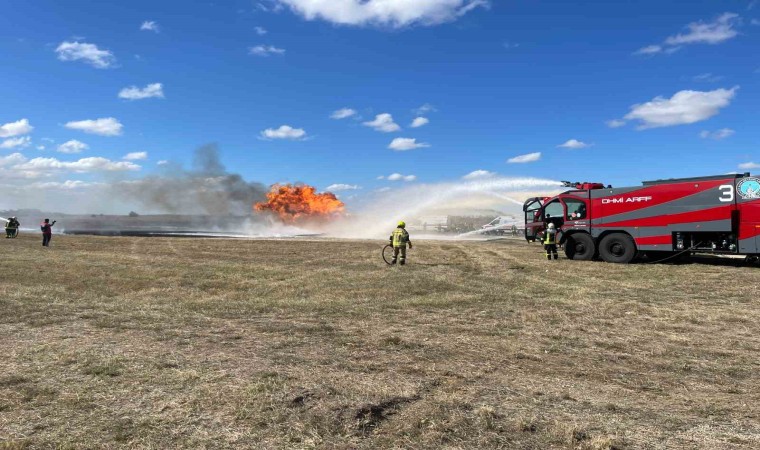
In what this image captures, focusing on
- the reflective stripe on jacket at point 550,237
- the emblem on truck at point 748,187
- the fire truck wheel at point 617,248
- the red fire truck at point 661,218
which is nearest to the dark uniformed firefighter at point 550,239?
the reflective stripe on jacket at point 550,237

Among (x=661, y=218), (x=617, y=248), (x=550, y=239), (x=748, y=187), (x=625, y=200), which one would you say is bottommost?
(x=617, y=248)

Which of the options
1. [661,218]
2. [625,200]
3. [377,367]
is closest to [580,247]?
[625,200]

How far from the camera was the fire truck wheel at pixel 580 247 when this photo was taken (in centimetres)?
2003

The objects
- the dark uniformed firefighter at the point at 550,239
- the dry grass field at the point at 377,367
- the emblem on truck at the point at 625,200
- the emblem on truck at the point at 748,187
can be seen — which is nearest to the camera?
the dry grass field at the point at 377,367

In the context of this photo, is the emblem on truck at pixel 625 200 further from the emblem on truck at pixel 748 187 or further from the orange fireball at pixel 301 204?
the orange fireball at pixel 301 204

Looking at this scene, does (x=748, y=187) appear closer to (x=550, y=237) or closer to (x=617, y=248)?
(x=617, y=248)

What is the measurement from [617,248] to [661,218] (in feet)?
6.91

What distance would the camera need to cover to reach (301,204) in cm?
7025

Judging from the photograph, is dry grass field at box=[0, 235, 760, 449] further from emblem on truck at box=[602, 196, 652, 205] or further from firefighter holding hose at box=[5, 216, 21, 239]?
firefighter holding hose at box=[5, 216, 21, 239]

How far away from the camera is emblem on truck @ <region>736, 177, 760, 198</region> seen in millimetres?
15938

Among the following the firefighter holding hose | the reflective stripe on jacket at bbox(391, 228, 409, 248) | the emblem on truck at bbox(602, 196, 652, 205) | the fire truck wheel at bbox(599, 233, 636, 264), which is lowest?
the fire truck wheel at bbox(599, 233, 636, 264)

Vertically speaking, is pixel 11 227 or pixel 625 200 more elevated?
pixel 625 200

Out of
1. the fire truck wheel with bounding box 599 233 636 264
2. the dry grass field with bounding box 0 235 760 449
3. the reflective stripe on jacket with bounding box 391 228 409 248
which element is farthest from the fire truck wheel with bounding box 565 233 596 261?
the reflective stripe on jacket with bounding box 391 228 409 248

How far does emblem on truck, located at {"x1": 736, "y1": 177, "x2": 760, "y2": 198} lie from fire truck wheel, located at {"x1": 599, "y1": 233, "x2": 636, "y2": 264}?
13.3ft
